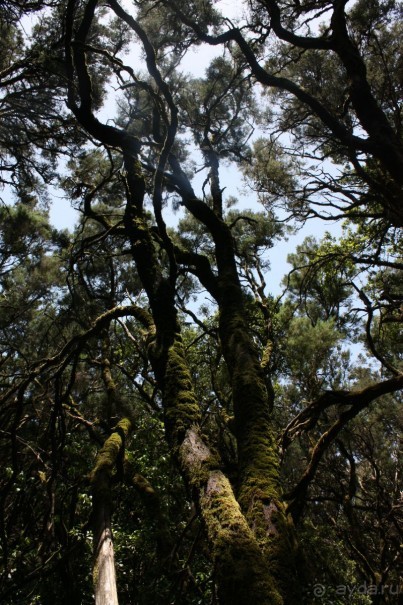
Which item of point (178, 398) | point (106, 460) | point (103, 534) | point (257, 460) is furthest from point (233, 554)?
point (106, 460)

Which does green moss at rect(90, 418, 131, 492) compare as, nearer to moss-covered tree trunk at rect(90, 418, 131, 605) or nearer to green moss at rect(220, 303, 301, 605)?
moss-covered tree trunk at rect(90, 418, 131, 605)

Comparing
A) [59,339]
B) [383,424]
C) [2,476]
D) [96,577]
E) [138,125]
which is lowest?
[96,577]

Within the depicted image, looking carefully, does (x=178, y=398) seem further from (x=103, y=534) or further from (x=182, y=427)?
(x=103, y=534)

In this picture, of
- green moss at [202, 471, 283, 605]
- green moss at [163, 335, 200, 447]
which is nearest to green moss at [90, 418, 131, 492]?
green moss at [163, 335, 200, 447]

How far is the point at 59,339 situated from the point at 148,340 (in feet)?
31.8

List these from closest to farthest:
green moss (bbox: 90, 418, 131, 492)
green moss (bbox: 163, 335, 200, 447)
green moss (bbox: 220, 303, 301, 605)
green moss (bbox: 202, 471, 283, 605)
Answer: green moss (bbox: 202, 471, 283, 605) → green moss (bbox: 220, 303, 301, 605) → green moss (bbox: 163, 335, 200, 447) → green moss (bbox: 90, 418, 131, 492)

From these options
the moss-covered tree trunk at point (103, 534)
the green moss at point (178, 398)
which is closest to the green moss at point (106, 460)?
the moss-covered tree trunk at point (103, 534)

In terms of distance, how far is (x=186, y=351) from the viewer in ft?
17.8

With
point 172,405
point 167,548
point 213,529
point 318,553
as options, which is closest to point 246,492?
point 213,529

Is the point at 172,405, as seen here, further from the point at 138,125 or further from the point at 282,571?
the point at 138,125

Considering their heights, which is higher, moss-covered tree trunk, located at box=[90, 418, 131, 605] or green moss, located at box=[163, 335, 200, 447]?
green moss, located at box=[163, 335, 200, 447]

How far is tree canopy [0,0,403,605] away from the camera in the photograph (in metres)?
2.28

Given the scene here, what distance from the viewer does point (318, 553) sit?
5320mm

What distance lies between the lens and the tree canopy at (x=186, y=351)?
228 centimetres
